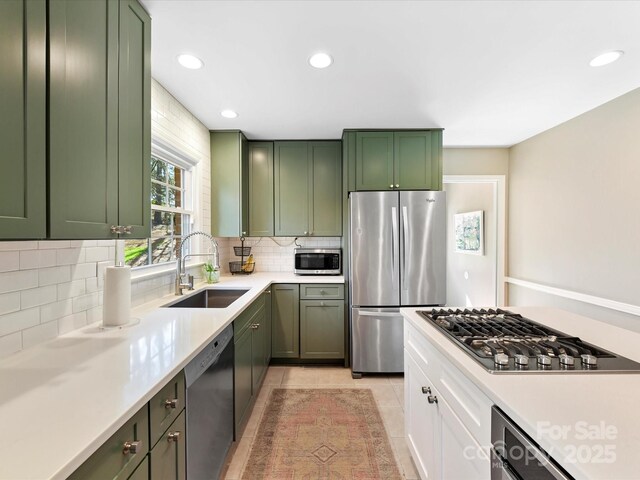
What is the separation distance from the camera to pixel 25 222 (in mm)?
858

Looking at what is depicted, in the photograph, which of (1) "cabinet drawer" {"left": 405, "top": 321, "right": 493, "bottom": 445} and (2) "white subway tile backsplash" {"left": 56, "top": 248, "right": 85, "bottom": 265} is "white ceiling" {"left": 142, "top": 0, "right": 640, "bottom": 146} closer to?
(2) "white subway tile backsplash" {"left": 56, "top": 248, "right": 85, "bottom": 265}

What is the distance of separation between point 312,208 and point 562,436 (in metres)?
3.01

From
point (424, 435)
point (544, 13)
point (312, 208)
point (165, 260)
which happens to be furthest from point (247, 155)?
point (424, 435)

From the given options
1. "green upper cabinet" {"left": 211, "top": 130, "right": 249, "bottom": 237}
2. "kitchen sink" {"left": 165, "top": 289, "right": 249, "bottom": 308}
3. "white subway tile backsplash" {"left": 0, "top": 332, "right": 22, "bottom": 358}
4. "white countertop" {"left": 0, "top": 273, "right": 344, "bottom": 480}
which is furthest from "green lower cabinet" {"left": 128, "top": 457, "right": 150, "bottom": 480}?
"green upper cabinet" {"left": 211, "top": 130, "right": 249, "bottom": 237}

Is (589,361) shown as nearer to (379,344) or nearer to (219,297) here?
(379,344)

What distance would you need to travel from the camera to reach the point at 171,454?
1.11 m

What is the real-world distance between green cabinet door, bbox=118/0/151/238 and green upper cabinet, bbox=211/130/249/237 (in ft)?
5.59

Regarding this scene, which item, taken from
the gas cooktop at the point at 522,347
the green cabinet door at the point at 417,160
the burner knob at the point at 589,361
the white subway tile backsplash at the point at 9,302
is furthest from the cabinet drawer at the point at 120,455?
the green cabinet door at the point at 417,160

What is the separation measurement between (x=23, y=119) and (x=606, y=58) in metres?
2.93

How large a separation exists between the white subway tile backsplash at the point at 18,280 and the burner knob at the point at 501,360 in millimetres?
1792

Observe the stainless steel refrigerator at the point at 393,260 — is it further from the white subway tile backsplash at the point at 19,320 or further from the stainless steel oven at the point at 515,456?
the white subway tile backsplash at the point at 19,320

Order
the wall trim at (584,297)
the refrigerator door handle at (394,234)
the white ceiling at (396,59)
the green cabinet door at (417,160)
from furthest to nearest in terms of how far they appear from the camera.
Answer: the green cabinet door at (417,160) < the refrigerator door handle at (394,234) < the wall trim at (584,297) < the white ceiling at (396,59)

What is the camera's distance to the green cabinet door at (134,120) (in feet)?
4.36

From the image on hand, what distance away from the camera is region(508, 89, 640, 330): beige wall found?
2.41 m
